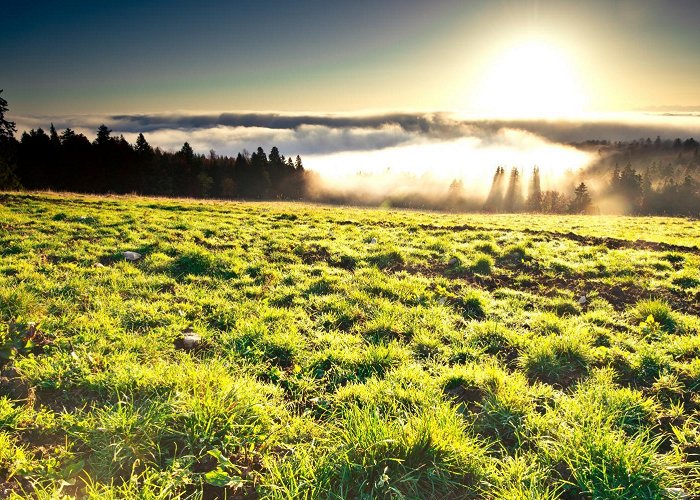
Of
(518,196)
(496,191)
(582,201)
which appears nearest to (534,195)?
(518,196)

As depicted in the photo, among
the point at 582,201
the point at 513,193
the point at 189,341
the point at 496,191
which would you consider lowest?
the point at 189,341

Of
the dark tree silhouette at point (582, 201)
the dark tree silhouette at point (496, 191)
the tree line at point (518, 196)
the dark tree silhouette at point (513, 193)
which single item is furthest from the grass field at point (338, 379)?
the dark tree silhouette at point (496, 191)

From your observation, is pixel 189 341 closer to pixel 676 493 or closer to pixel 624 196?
pixel 676 493

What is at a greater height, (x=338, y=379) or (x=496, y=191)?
(x=496, y=191)

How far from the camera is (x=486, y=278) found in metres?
10.4

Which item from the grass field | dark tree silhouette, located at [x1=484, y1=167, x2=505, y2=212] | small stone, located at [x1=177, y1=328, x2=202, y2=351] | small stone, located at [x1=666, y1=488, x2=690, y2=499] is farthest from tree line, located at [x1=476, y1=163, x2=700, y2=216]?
small stone, located at [x1=666, y1=488, x2=690, y2=499]

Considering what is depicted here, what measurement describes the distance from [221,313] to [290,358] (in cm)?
223

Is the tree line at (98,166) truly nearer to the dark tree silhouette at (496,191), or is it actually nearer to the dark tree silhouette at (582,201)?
the dark tree silhouette at (582,201)

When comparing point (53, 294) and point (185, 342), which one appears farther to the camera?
point (53, 294)

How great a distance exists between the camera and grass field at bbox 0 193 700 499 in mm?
3254

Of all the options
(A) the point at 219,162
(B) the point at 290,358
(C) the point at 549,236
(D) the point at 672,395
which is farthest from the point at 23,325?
(A) the point at 219,162

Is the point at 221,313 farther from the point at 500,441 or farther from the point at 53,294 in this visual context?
the point at 500,441

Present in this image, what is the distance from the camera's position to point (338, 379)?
5133 mm

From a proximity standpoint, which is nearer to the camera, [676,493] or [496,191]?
[676,493]
